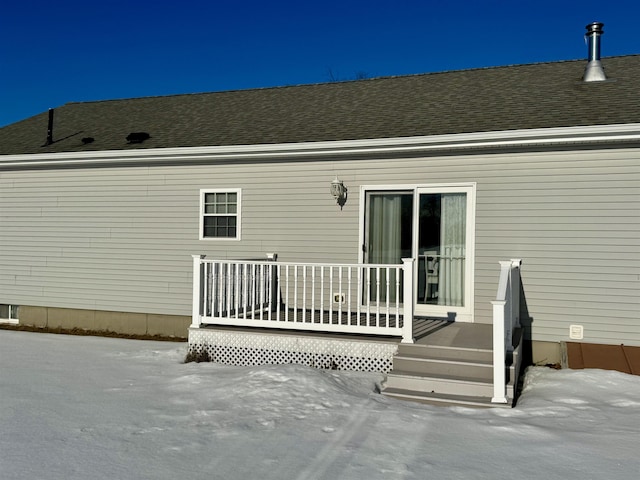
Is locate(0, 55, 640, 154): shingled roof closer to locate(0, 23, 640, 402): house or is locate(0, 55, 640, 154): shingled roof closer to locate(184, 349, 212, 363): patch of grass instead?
locate(0, 23, 640, 402): house

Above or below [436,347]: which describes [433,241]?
above

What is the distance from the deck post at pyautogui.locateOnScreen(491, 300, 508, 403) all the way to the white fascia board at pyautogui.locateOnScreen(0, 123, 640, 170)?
280 cm

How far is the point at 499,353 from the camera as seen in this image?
5.06 meters

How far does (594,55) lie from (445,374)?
6.46 meters

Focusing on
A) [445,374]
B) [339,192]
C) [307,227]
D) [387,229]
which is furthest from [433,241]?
[445,374]

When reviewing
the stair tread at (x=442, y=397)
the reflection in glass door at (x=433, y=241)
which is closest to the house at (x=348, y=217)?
the reflection in glass door at (x=433, y=241)

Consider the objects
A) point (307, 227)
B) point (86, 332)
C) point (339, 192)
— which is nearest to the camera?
point (339, 192)

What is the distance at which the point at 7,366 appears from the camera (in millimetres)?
6730

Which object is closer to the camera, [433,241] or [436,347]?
[436,347]

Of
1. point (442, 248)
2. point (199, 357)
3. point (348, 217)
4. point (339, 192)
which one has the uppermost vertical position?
point (339, 192)

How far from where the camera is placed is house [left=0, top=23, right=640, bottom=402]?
6.70 metres

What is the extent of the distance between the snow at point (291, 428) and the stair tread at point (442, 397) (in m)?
0.12

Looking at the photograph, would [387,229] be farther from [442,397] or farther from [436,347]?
[442,397]

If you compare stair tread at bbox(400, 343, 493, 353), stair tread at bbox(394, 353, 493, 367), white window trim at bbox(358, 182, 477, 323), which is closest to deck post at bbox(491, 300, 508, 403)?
stair tread at bbox(394, 353, 493, 367)
